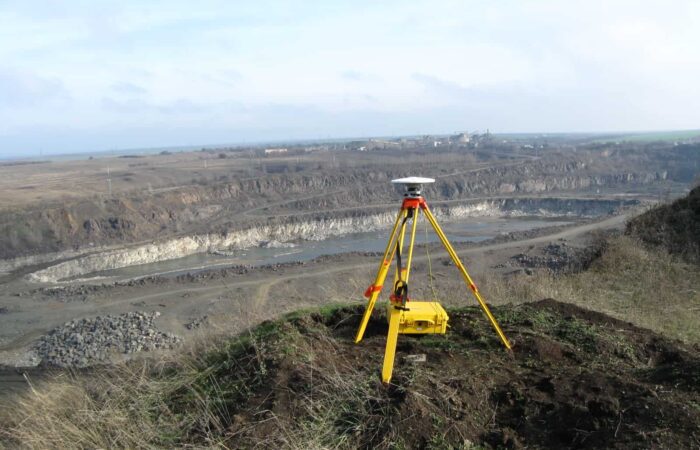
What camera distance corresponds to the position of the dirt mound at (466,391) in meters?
3.91

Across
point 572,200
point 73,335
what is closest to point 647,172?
point 572,200

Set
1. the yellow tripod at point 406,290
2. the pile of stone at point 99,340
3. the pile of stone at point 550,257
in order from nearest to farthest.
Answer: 1. the yellow tripod at point 406,290
2. the pile of stone at point 99,340
3. the pile of stone at point 550,257

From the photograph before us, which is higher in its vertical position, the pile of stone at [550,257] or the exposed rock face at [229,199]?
the exposed rock face at [229,199]

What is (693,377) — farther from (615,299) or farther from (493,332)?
(615,299)

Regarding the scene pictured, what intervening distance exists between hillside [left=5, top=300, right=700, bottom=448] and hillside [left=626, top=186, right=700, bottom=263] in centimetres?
677

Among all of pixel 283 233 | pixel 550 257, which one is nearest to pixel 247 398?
pixel 550 257

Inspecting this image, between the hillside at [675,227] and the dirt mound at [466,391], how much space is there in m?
7.11

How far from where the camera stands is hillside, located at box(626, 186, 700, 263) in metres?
11.7

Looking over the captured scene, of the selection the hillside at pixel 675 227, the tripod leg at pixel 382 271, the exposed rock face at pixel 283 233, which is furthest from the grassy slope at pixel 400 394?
the exposed rock face at pixel 283 233

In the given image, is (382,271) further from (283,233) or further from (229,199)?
(229,199)

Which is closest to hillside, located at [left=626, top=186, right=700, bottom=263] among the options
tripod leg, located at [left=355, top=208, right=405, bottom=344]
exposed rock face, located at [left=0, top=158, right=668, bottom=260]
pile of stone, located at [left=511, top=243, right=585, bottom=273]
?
tripod leg, located at [left=355, top=208, right=405, bottom=344]

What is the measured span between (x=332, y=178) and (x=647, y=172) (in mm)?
41660

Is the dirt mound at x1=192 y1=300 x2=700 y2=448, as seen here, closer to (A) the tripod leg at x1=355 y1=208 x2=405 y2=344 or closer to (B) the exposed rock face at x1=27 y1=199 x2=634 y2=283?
(A) the tripod leg at x1=355 y1=208 x2=405 y2=344

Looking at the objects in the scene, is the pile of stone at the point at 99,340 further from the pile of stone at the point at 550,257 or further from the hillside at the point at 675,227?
the pile of stone at the point at 550,257
